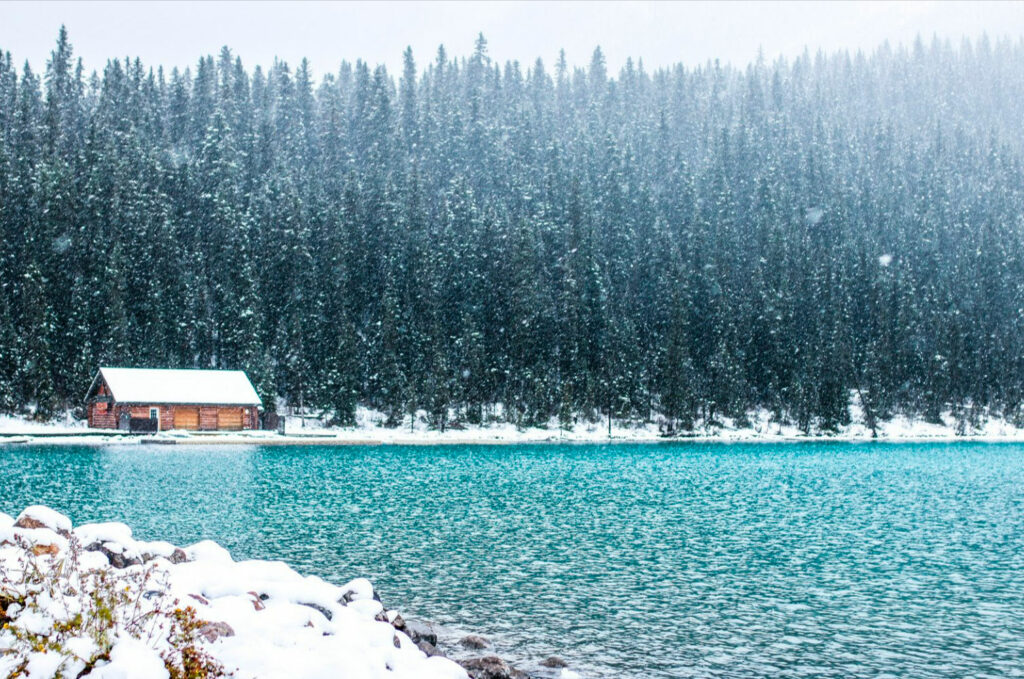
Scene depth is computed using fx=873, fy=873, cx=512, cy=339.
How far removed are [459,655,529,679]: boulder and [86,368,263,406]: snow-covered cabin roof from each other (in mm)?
70517

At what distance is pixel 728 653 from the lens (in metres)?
16.0

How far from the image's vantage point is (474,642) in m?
15.8

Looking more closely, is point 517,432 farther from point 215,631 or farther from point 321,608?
point 215,631

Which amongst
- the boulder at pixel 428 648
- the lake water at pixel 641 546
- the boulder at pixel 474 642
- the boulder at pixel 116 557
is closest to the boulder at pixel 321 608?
the boulder at pixel 428 648

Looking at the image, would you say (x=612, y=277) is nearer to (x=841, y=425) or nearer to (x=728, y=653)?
(x=841, y=425)

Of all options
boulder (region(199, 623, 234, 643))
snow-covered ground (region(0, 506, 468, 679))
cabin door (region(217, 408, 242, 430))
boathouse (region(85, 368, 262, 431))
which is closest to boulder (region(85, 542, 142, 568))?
snow-covered ground (region(0, 506, 468, 679))

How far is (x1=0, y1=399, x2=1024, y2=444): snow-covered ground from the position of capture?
74.8m

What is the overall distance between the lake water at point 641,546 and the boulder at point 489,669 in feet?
5.91

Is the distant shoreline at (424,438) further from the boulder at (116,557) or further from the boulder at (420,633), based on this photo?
the boulder at (420,633)

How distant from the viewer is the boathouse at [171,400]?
3034 inches

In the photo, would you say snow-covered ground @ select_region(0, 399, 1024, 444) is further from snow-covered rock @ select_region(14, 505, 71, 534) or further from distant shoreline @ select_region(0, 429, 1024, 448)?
snow-covered rock @ select_region(14, 505, 71, 534)

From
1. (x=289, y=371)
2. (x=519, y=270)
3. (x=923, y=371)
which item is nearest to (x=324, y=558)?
(x=289, y=371)

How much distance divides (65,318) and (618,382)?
58.2 m

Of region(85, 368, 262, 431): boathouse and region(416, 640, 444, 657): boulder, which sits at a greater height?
region(85, 368, 262, 431): boathouse
